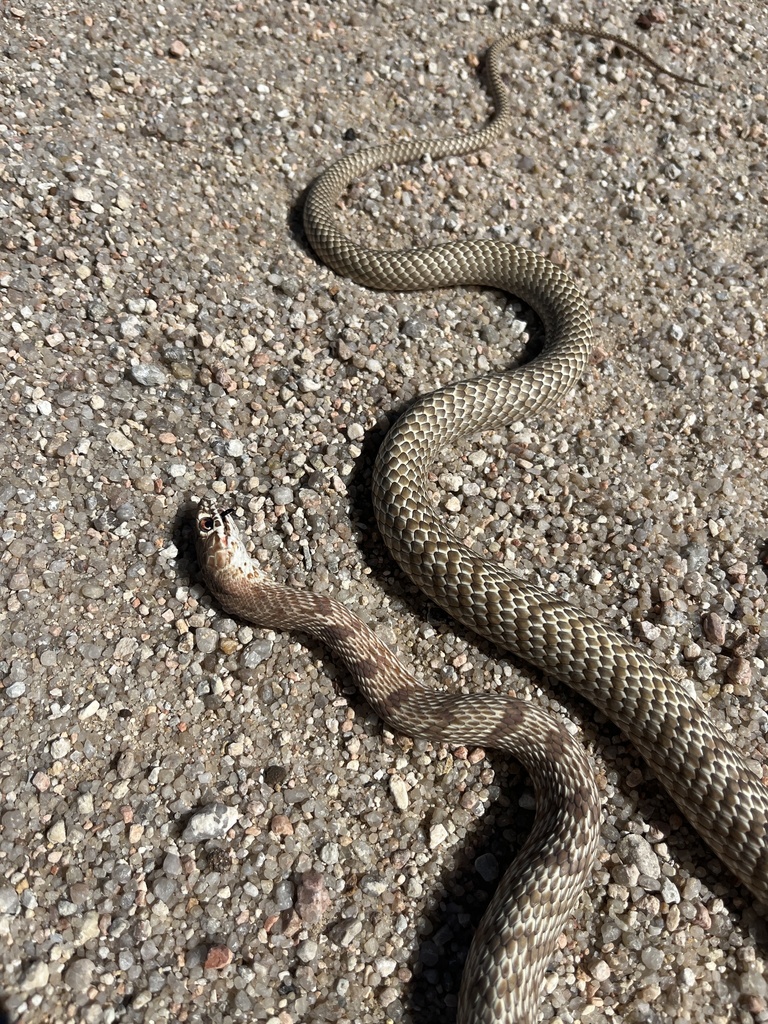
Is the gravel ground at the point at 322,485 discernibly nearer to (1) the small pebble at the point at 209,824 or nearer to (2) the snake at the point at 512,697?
(1) the small pebble at the point at 209,824

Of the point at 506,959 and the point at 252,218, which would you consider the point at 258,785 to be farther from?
the point at 252,218

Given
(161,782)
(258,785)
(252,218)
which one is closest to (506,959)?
(258,785)

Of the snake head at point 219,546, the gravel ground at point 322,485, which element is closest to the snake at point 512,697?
the snake head at point 219,546

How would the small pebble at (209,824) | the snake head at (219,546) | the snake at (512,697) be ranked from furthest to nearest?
the snake head at (219,546) → the small pebble at (209,824) → the snake at (512,697)

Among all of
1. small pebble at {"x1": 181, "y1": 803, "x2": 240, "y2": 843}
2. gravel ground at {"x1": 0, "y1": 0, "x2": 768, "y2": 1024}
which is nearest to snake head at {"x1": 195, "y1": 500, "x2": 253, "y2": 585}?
gravel ground at {"x1": 0, "y1": 0, "x2": 768, "y2": 1024}

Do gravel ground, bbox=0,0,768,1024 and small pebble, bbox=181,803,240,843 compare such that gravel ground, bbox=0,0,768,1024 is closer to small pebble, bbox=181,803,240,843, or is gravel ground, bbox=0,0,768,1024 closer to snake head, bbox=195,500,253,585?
small pebble, bbox=181,803,240,843

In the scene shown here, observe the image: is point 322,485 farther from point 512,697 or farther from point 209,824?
point 209,824

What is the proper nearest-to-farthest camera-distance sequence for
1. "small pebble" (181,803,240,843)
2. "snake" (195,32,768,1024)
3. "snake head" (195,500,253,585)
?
"snake" (195,32,768,1024) → "small pebble" (181,803,240,843) → "snake head" (195,500,253,585)
